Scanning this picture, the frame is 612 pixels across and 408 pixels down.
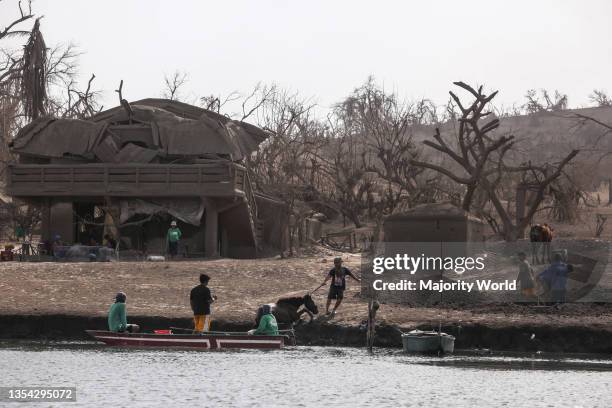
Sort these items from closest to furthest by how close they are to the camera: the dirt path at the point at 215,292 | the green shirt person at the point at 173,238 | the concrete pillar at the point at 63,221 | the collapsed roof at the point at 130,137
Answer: the dirt path at the point at 215,292 → the green shirt person at the point at 173,238 → the concrete pillar at the point at 63,221 → the collapsed roof at the point at 130,137

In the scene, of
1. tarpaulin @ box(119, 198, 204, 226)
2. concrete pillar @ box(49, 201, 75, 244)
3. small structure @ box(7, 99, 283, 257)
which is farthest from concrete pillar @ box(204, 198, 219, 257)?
concrete pillar @ box(49, 201, 75, 244)

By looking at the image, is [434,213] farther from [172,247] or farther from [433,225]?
[172,247]

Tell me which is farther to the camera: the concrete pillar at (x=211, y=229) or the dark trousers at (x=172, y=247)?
the concrete pillar at (x=211, y=229)

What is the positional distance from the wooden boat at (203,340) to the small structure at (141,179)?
54.2ft

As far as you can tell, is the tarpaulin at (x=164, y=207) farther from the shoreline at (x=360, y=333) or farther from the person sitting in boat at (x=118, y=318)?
the person sitting in boat at (x=118, y=318)

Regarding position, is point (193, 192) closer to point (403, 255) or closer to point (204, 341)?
point (403, 255)

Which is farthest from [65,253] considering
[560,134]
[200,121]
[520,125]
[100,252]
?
[520,125]

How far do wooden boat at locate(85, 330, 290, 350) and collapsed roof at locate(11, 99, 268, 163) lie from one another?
18.3 m

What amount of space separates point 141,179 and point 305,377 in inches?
860

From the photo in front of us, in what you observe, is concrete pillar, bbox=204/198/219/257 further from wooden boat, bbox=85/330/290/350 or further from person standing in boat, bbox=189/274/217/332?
wooden boat, bbox=85/330/290/350

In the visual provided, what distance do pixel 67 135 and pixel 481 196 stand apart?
18260 millimetres

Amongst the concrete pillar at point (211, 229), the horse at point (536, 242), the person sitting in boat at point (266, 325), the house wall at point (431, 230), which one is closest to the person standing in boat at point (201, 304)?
the person sitting in boat at point (266, 325)

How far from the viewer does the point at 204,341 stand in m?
31.7

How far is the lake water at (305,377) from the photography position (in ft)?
82.6
